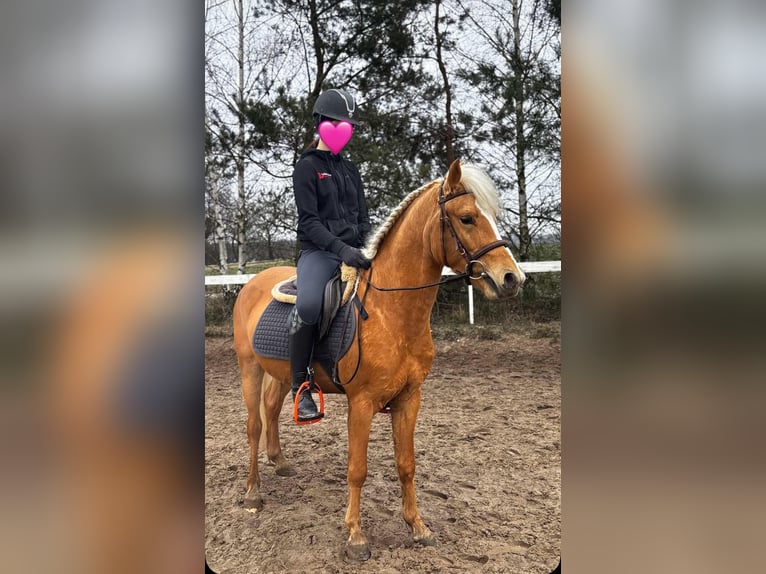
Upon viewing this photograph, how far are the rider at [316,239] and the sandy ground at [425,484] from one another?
2.51ft

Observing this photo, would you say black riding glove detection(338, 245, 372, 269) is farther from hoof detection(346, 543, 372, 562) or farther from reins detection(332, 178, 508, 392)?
hoof detection(346, 543, 372, 562)

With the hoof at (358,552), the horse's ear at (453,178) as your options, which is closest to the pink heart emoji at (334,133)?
the horse's ear at (453,178)

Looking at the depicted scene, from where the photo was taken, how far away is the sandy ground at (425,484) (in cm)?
239

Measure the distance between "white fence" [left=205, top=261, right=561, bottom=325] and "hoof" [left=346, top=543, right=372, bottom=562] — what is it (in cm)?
260

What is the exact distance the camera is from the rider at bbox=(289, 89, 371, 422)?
8.12 feet

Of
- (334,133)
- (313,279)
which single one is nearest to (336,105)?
(334,133)
